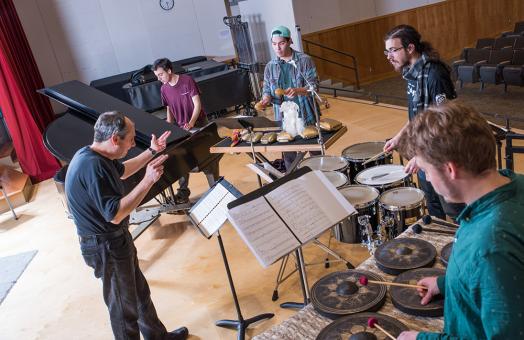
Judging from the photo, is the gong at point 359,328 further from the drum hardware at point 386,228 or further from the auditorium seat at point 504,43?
the auditorium seat at point 504,43

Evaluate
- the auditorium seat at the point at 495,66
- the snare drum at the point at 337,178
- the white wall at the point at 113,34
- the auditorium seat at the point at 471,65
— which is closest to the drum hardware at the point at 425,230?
the snare drum at the point at 337,178

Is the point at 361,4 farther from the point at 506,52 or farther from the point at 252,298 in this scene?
the point at 252,298

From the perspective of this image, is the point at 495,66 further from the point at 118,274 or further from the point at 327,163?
the point at 118,274

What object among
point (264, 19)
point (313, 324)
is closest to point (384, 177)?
point (313, 324)

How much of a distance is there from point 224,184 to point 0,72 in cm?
638

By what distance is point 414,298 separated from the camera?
194cm

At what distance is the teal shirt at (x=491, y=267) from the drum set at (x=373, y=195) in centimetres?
189

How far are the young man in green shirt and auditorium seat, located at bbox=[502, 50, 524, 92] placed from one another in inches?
279

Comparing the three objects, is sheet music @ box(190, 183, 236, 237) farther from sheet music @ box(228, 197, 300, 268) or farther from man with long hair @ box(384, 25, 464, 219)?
man with long hair @ box(384, 25, 464, 219)

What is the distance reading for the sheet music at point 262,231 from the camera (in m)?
2.06

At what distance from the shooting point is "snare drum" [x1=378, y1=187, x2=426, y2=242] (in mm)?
3188

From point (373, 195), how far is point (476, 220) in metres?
2.22

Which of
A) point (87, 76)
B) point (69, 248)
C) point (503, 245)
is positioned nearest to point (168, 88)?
point (69, 248)

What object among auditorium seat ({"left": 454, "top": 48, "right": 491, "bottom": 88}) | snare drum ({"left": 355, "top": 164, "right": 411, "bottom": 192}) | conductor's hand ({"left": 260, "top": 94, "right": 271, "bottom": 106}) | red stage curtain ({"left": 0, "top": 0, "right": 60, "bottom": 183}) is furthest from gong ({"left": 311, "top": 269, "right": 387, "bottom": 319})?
auditorium seat ({"left": 454, "top": 48, "right": 491, "bottom": 88})
